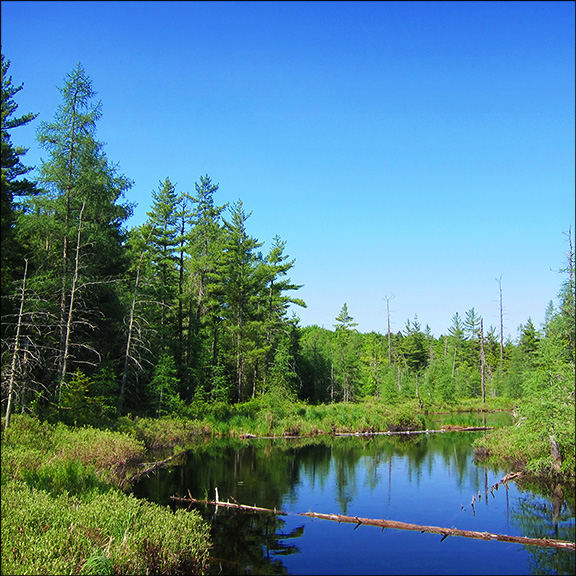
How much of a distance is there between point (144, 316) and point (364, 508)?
23701 millimetres

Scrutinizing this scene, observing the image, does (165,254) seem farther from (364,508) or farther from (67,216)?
(364,508)

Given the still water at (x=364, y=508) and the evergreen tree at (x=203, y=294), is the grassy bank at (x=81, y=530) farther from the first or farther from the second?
the evergreen tree at (x=203, y=294)

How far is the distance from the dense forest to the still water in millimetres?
3715

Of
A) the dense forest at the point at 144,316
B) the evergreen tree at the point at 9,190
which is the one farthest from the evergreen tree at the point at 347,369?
the evergreen tree at the point at 9,190

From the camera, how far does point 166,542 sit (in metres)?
10.1

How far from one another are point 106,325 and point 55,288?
7.79 metres

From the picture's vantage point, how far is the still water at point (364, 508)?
466 inches

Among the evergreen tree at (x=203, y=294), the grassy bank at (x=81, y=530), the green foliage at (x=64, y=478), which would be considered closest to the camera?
the grassy bank at (x=81, y=530)

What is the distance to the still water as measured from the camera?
38.9 ft

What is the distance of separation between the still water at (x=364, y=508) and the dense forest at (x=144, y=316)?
3715 mm

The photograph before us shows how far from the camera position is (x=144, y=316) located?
35.7 meters

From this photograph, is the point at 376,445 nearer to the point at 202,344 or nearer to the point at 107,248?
the point at 202,344

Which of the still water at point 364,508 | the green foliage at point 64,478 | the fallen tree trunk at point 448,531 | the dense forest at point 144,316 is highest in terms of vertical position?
the dense forest at point 144,316

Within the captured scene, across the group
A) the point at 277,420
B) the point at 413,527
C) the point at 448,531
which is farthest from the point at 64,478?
the point at 277,420
